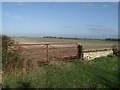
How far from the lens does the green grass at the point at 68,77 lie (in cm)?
1224

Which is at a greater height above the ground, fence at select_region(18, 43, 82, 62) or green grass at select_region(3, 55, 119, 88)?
fence at select_region(18, 43, 82, 62)

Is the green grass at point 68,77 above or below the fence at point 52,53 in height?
below

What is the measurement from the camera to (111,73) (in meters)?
16.2

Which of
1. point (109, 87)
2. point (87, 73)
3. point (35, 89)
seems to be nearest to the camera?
point (35, 89)

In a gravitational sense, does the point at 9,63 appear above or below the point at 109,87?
above

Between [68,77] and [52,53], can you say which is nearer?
[68,77]

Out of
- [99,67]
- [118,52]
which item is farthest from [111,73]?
[118,52]

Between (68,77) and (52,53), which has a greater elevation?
(52,53)

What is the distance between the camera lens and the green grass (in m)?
12.2

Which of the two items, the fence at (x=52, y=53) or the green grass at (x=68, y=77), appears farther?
the fence at (x=52, y=53)

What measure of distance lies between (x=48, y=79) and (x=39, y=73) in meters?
1.18

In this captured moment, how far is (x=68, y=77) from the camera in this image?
45.3 ft

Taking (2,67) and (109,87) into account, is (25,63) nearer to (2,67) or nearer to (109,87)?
(2,67)

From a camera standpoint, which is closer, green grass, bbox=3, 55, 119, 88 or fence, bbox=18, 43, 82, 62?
green grass, bbox=3, 55, 119, 88
